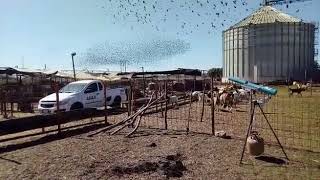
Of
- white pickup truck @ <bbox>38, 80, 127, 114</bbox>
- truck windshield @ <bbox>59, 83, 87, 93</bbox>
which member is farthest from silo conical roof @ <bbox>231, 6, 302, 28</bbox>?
truck windshield @ <bbox>59, 83, 87, 93</bbox>

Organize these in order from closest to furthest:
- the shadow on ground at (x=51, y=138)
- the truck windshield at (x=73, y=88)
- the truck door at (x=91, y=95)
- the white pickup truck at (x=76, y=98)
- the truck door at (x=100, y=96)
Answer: the shadow on ground at (x=51, y=138)
the white pickup truck at (x=76, y=98)
the truck windshield at (x=73, y=88)
the truck door at (x=91, y=95)
the truck door at (x=100, y=96)

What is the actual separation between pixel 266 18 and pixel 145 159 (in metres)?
60.0

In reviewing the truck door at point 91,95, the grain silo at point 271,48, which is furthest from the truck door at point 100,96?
the grain silo at point 271,48

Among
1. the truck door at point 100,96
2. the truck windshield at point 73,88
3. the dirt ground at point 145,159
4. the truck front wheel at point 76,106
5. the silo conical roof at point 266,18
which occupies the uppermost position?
the silo conical roof at point 266,18

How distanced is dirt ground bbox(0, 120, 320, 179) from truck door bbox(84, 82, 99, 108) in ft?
29.0

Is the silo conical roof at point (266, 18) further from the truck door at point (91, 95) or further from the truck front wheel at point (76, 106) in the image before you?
the truck front wheel at point (76, 106)

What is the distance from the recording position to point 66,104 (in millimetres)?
21031

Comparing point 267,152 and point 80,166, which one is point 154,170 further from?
point 267,152

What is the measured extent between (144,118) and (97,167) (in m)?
9.73

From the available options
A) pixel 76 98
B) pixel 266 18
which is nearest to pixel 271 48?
pixel 266 18

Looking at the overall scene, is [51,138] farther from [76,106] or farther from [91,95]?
[91,95]

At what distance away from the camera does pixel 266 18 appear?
66.6 metres

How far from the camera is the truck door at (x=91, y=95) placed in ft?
73.9

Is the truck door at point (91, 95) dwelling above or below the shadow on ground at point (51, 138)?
above
